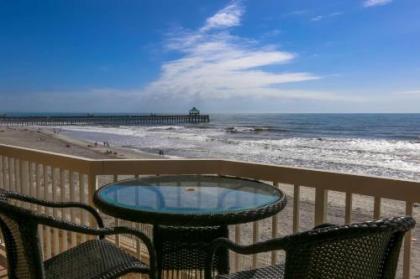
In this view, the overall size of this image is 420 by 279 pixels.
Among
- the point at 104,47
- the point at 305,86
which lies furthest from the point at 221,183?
the point at 305,86

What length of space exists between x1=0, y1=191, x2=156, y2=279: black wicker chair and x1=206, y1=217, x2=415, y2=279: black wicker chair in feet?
2.42

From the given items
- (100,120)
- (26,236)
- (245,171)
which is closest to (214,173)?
(245,171)

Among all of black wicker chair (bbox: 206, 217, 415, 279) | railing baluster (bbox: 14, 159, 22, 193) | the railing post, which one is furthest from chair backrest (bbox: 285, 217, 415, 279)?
railing baluster (bbox: 14, 159, 22, 193)

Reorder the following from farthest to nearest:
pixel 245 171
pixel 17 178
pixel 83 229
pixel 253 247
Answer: pixel 17 178, pixel 245 171, pixel 83 229, pixel 253 247

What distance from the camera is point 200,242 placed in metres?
2.03

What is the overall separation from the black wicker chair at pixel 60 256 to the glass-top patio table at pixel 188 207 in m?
0.15

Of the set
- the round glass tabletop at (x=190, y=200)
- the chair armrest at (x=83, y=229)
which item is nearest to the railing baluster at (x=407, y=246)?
the round glass tabletop at (x=190, y=200)

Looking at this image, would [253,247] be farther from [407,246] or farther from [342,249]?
[407,246]

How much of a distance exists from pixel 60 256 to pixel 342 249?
1380mm

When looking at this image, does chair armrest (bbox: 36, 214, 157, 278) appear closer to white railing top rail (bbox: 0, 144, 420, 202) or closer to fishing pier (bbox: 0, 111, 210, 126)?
white railing top rail (bbox: 0, 144, 420, 202)

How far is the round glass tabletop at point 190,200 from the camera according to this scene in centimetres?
149

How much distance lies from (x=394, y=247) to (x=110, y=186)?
1481 millimetres

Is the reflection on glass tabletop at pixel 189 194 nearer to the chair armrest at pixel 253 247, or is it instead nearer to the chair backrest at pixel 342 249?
the chair armrest at pixel 253 247

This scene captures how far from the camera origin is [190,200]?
180 cm
